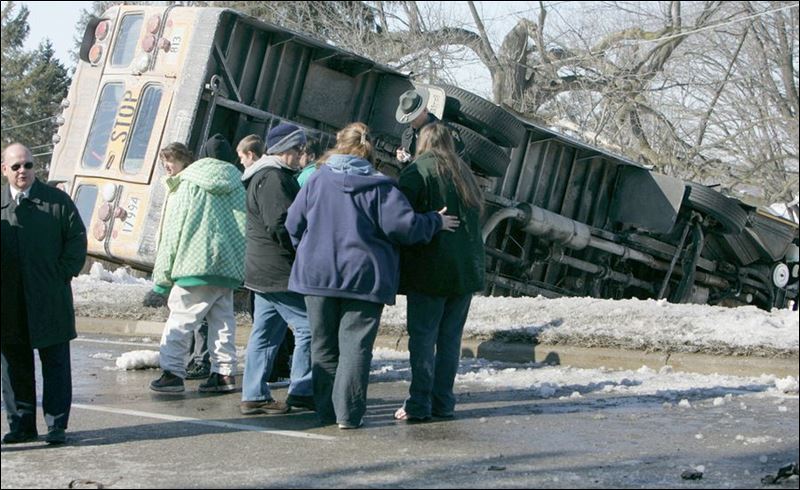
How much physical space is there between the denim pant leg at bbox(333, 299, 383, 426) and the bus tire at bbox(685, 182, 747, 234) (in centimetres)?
834

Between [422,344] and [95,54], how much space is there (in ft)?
22.2

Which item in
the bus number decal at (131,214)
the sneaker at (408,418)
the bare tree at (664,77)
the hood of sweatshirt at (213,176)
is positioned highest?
the bare tree at (664,77)

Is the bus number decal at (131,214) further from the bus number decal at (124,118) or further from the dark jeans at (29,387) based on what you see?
the dark jeans at (29,387)

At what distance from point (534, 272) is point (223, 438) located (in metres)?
8.22

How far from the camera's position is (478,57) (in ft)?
84.2

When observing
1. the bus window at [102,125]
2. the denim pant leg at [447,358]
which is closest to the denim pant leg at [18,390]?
the denim pant leg at [447,358]

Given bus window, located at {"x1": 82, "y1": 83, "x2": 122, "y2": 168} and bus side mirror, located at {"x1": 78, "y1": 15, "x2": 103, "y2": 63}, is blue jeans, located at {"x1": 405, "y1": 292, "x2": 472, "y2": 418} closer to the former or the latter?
bus window, located at {"x1": 82, "y1": 83, "x2": 122, "y2": 168}

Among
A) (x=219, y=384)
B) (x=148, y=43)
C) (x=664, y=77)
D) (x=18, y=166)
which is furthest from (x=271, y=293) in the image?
(x=664, y=77)

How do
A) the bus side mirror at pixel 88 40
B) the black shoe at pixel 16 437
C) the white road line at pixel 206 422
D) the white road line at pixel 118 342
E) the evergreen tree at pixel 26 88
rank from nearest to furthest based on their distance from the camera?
the black shoe at pixel 16 437, the white road line at pixel 206 422, the white road line at pixel 118 342, the bus side mirror at pixel 88 40, the evergreen tree at pixel 26 88

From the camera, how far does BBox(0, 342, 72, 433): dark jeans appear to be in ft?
21.7

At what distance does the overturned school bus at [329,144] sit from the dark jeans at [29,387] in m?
5.29

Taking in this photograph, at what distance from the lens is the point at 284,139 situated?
8141 mm

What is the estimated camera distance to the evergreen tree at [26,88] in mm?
38438

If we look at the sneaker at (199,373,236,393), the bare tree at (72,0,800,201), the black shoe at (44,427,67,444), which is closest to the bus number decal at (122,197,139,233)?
the sneaker at (199,373,236,393)
